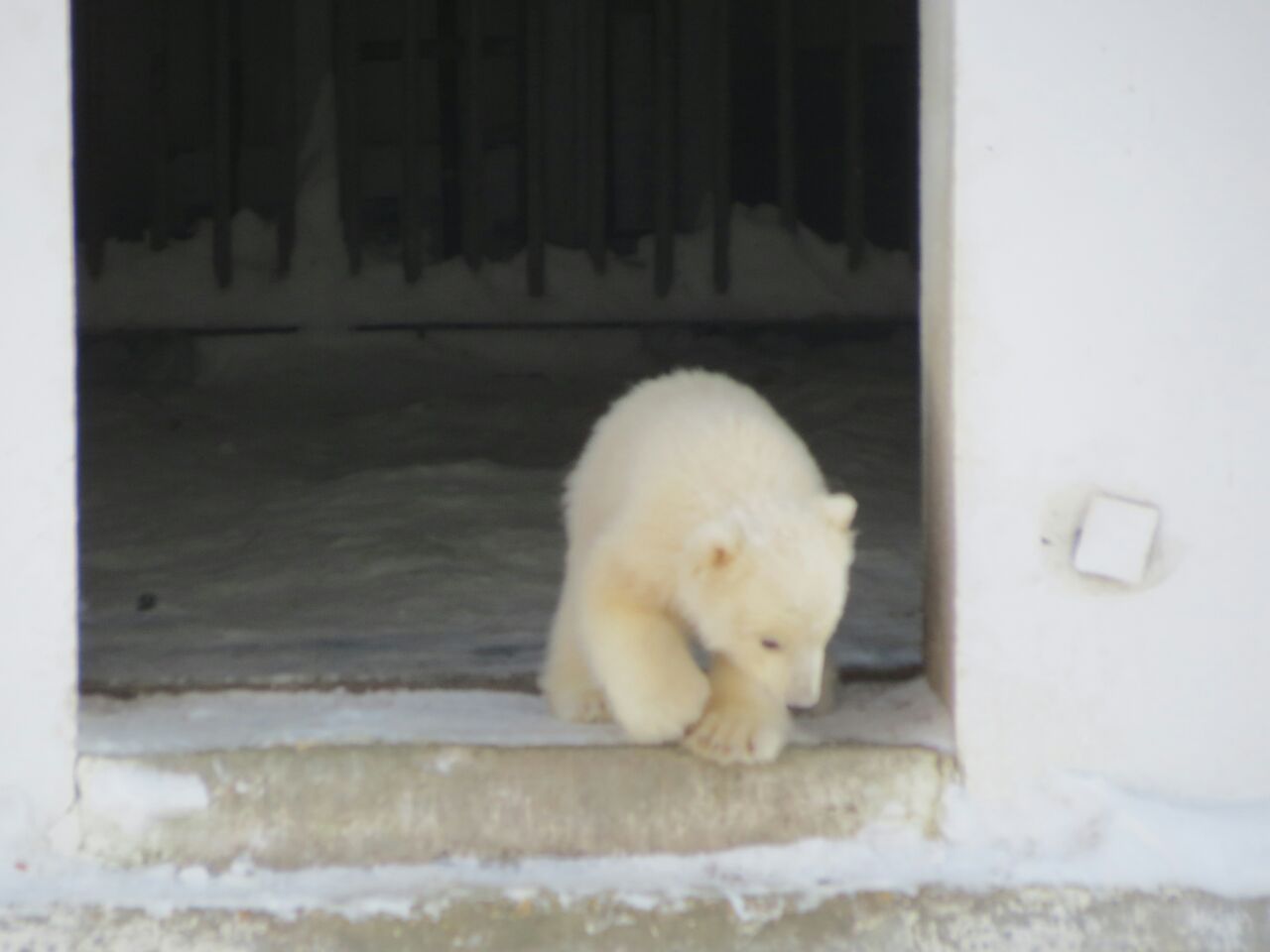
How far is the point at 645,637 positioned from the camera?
11.3 ft

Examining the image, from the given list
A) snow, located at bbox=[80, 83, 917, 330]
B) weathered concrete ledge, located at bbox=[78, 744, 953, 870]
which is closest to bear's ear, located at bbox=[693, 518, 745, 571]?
weathered concrete ledge, located at bbox=[78, 744, 953, 870]

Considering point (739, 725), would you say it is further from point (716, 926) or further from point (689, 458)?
point (689, 458)

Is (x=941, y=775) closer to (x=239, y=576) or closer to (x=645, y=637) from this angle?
(x=645, y=637)

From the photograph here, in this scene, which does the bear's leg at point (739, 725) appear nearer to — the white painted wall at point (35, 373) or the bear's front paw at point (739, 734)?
the bear's front paw at point (739, 734)

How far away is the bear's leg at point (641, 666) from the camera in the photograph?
344 centimetres

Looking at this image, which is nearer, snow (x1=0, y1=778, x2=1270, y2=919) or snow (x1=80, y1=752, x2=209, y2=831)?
snow (x1=0, y1=778, x2=1270, y2=919)

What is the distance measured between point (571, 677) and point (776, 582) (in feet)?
2.71

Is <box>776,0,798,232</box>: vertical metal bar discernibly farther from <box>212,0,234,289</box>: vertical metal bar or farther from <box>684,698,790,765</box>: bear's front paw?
<box>684,698,790,765</box>: bear's front paw

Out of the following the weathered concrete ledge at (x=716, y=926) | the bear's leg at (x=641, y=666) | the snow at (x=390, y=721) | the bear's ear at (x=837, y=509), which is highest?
the bear's ear at (x=837, y=509)

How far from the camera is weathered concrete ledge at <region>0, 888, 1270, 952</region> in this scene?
10.6ft

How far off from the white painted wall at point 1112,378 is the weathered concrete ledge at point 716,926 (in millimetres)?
283

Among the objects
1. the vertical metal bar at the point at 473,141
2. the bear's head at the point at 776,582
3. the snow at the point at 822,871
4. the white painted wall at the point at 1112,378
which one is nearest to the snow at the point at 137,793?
the snow at the point at 822,871

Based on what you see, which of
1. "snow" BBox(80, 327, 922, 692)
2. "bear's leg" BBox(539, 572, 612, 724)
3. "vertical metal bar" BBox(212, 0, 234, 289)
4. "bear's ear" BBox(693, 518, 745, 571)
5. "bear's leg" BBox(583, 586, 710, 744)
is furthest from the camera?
"vertical metal bar" BBox(212, 0, 234, 289)

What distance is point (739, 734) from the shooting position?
3.51 meters
